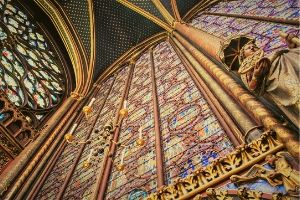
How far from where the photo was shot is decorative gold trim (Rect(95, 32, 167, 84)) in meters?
10.7

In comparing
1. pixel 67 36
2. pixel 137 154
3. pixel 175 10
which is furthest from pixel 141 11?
pixel 137 154

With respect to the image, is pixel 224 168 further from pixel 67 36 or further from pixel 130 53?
pixel 67 36

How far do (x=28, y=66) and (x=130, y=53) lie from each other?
3.59 meters

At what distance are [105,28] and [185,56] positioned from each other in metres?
5.16

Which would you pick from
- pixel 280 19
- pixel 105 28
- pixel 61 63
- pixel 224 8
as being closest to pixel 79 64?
pixel 61 63

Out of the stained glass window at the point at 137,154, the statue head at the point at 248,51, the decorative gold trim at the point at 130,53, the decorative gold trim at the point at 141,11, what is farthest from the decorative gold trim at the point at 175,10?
the statue head at the point at 248,51

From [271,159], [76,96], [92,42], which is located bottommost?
[271,159]

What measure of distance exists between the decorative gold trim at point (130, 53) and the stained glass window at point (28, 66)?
1.47m

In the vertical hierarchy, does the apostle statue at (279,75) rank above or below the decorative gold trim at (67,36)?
below

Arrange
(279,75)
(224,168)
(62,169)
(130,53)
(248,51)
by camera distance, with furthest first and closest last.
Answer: (130,53), (62,169), (248,51), (224,168), (279,75)

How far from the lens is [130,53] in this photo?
1128cm

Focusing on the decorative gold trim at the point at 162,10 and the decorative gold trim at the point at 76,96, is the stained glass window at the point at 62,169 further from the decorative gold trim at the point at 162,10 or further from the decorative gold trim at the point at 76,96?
the decorative gold trim at the point at 162,10

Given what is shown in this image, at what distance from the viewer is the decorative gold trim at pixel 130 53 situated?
10703 millimetres

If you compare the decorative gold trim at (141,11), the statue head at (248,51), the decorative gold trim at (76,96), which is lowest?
the statue head at (248,51)
